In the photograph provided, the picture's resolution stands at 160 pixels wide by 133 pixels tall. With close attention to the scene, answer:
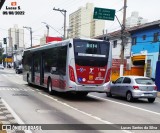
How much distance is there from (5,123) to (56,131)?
1760 mm

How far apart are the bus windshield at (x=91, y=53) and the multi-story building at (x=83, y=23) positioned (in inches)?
1073

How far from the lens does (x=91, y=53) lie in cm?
1694

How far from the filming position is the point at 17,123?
9.51 meters

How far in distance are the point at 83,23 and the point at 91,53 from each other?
3440 centimetres

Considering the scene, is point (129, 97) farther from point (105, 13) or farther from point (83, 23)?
point (83, 23)

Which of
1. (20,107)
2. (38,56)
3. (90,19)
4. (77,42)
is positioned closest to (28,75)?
(38,56)

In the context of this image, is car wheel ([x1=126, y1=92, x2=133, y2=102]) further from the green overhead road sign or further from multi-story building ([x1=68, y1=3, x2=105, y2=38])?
multi-story building ([x1=68, y1=3, x2=105, y2=38])

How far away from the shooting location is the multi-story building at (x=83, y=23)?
49912 millimetres

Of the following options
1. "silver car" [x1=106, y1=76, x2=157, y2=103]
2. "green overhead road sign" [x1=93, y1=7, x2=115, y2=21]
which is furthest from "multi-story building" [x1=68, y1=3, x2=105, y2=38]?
"silver car" [x1=106, y1=76, x2=157, y2=103]

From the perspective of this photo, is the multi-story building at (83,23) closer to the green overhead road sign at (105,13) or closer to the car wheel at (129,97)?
the green overhead road sign at (105,13)

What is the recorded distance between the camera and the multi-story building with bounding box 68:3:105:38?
4991 cm

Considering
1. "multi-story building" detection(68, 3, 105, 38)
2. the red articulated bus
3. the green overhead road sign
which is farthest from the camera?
"multi-story building" detection(68, 3, 105, 38)

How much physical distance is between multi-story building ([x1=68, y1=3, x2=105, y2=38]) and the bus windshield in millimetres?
27253

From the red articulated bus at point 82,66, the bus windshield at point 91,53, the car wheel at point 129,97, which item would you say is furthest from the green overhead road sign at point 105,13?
the car wheel at point 129,97
